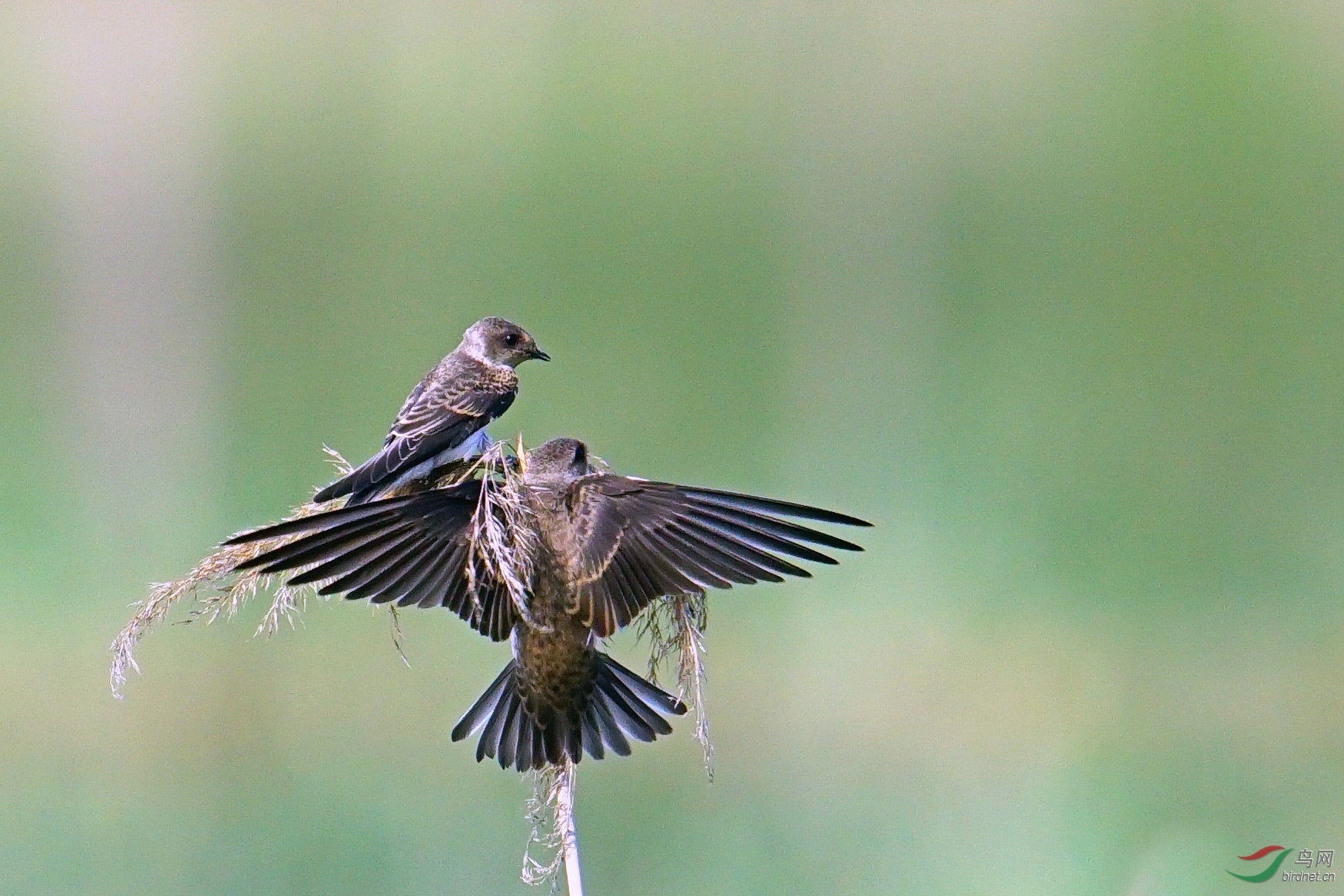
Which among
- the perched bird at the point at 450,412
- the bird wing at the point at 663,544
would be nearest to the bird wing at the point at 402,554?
the bird wing at the point at 663,544

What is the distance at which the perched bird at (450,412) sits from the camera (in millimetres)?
1616

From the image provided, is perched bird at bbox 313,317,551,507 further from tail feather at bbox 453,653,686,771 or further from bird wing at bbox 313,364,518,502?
tail feather at bbox 453,653,686,771

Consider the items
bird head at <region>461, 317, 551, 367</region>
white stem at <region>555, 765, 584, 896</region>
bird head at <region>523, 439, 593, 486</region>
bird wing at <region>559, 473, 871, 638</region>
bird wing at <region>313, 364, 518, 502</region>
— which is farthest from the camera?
bird head at <region>461, 317, 551, 367</region>

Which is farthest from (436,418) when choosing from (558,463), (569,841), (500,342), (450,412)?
(569,841)

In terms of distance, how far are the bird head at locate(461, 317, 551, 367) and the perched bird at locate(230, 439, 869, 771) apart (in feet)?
2.03

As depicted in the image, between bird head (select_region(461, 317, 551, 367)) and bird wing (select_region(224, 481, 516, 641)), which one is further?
bird head (select_region(461, 317, 551, 367))

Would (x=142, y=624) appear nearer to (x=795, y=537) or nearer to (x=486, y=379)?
(x=795, y=537)

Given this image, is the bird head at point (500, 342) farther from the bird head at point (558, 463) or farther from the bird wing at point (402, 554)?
the bird wing at point (402, 554)

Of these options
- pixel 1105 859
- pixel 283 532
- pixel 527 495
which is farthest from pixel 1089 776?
pixel 283 532

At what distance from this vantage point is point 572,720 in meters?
1.46

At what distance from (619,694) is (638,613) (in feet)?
0.69

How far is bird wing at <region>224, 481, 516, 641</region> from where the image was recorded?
1.18m

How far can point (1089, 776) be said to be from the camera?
2.90 metres

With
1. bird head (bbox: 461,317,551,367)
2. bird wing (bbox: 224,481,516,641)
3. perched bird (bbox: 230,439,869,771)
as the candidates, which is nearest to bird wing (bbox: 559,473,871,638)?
perched bird (bbox: 230,439,869,771)
